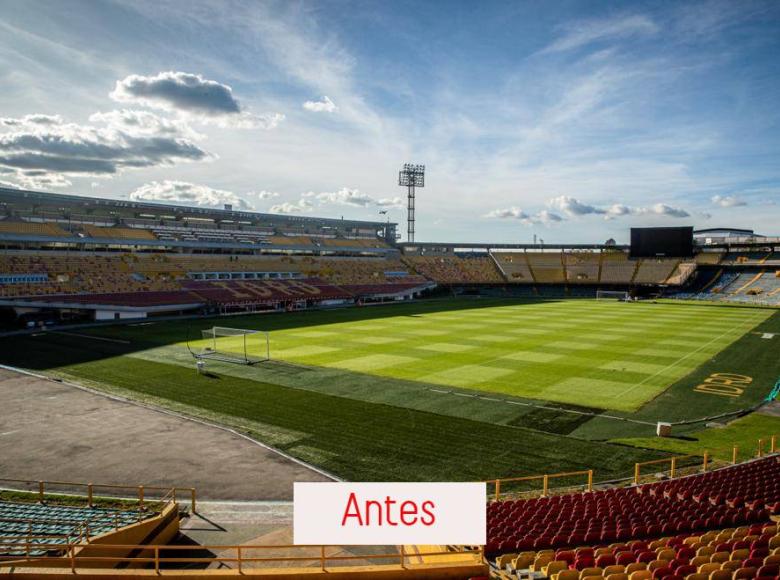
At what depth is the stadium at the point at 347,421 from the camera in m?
11.0

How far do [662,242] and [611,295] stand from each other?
14261 millimetres

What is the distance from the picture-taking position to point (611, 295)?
330 feet

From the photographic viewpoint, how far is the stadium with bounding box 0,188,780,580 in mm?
11031

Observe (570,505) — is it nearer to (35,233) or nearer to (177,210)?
(35,233)

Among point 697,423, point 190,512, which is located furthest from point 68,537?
point 697,423

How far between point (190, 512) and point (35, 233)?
6690 cm

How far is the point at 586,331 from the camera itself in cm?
5184

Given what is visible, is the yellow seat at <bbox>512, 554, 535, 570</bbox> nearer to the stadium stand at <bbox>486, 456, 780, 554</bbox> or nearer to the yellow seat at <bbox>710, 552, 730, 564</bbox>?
the stadium stand at <bbox>486, 456, 780, 554</bbox>

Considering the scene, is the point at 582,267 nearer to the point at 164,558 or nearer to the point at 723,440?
the point at 723,440

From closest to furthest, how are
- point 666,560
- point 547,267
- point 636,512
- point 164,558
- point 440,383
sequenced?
point 666,560
point 164,558
point 636,512
point 440,383
point 547,267

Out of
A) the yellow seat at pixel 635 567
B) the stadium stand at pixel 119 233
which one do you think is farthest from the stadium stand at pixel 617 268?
the yellow seat at pixel 635 567

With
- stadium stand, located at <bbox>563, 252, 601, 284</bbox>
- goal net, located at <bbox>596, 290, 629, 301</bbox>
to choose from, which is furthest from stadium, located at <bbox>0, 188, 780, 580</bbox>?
stadium stand, located at <bbox>563, 252, 601, 284</bbox>

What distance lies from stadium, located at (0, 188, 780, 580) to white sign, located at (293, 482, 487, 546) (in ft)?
1.90

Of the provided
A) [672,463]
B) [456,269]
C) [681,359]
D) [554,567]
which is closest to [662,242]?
[456,269]
